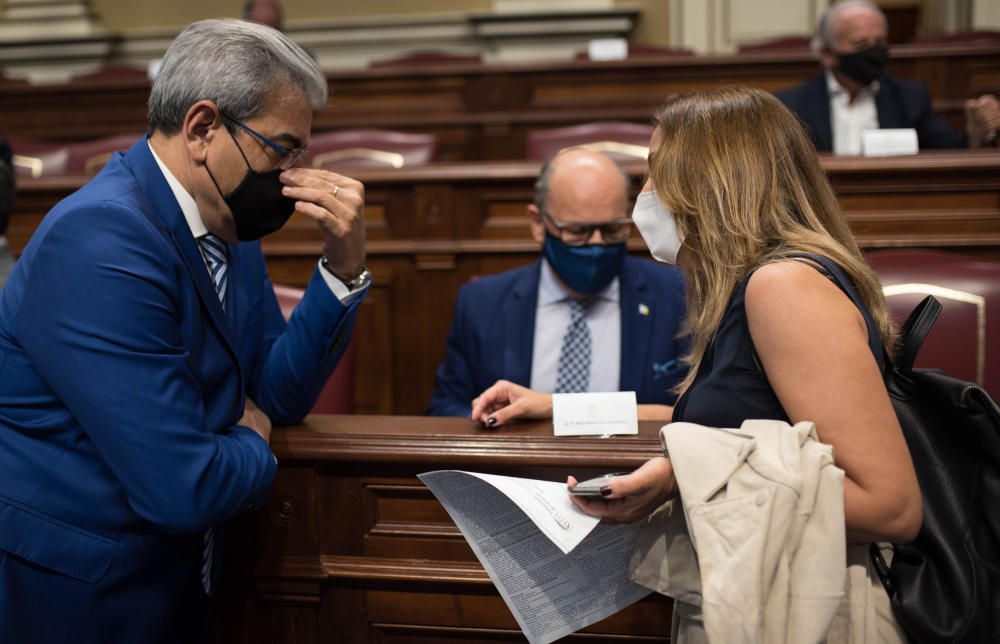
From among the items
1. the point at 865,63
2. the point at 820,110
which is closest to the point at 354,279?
the point at 820,110

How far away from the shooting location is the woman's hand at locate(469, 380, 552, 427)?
1.62 meters

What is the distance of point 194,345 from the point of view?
147 cm

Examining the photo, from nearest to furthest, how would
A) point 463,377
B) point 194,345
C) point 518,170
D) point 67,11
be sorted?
1. point 194,345
2. point 463,377
3. point 518,170
4. point 67,11

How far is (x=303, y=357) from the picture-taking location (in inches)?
67.6

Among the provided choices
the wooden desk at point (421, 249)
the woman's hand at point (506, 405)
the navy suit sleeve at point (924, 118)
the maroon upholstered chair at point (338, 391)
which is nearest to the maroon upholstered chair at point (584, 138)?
the wooden desk at point (421, 249)

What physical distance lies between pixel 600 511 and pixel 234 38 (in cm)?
92

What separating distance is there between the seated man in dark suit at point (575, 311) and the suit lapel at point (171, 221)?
39.0 inches

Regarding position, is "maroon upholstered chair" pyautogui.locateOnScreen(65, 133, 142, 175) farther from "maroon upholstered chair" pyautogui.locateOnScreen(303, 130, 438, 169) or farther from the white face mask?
the white face mask

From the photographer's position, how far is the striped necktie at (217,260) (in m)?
1.60

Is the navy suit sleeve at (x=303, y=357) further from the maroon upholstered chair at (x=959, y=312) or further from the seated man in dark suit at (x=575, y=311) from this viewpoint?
the maroon upholstered chair at (x=959, y=312)

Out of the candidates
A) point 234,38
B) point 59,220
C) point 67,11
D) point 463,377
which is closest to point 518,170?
point 463,377

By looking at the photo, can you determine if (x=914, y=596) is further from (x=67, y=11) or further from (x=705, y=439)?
(x=67, y=11)

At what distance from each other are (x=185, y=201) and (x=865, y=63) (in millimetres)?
3317

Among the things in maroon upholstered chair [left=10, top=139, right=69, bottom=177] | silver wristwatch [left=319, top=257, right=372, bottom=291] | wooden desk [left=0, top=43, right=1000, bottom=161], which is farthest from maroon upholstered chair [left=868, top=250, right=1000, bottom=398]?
maroon upholstered chair [left=10, top=139, right=69, bottom=177]
